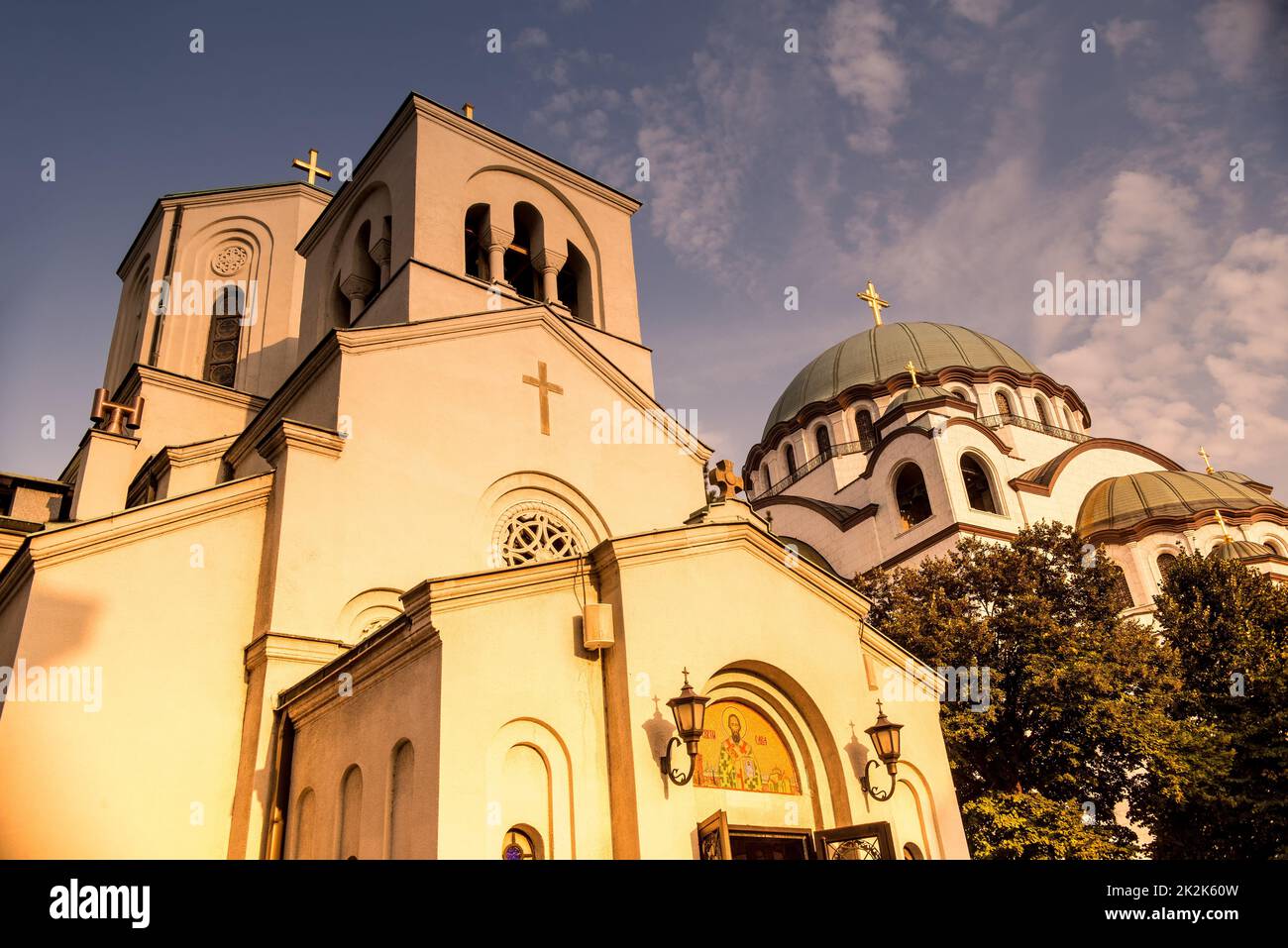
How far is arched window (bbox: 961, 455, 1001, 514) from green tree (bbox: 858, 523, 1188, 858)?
34.6ft

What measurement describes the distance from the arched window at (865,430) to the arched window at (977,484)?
4525 mm

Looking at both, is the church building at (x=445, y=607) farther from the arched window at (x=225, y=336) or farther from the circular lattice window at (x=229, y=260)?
the circular lattice window at (x=229, y=260)

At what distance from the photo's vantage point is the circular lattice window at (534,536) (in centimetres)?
1292

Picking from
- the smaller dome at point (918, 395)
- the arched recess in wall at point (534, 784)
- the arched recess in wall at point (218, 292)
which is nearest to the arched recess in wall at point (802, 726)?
the arched recess in wall at point (534, 784)

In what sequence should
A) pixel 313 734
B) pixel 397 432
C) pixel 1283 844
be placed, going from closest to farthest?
pixel 313 734 < pixel 397 432 < pixel 1283 844

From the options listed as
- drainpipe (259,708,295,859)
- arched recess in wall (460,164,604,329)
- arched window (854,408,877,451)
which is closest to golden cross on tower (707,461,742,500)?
→ drainpipe (259,708,295,859)

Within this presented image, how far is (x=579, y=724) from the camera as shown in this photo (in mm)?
8266

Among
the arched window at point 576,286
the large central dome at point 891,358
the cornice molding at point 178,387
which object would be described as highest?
the large central dome at point 891,358

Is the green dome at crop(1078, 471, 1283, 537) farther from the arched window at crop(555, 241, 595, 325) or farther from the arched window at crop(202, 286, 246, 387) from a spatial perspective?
the arched window at crop(202, 286, 246, 387)

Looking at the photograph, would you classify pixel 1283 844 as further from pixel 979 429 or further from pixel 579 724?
pixel 979 429

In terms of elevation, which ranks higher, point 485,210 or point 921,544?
point 485,210

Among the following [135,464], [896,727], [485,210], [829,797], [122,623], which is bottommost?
[829,797]
